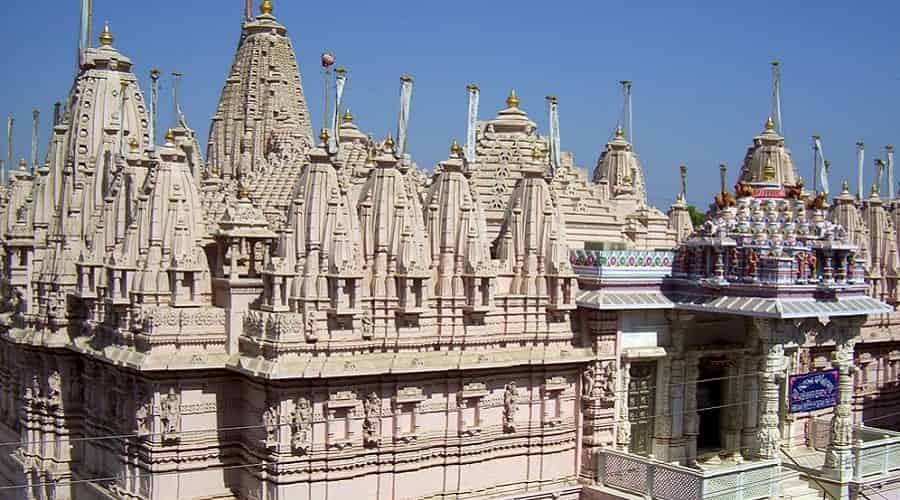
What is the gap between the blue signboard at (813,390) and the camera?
20656 mm

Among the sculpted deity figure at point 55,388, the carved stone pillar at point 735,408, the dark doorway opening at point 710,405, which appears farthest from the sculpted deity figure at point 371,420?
the carved stone pillar at point 735,408

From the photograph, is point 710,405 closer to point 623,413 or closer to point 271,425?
point 623,413

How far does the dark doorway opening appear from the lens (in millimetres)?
23188

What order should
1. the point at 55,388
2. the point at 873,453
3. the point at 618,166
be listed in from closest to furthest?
1. the point at 873,453
2. the point at 55,388
3. the point at 618,166

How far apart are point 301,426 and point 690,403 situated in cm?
883

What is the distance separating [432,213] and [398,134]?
1965 millimetres

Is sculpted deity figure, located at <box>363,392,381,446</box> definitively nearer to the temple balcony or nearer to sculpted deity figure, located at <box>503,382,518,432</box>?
sculpted deity figure, located at <box>503,382,518,432</box>

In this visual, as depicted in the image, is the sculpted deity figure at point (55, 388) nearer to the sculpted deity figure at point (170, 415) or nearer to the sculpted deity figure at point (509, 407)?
the sculpted deity figure at point (170, 415)

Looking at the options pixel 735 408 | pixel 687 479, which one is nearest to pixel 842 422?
pixel 735 408

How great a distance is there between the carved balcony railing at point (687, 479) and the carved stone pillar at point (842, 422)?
1.88 metres

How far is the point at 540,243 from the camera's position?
66.6 feet

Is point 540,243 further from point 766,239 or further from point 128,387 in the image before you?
point 128,387

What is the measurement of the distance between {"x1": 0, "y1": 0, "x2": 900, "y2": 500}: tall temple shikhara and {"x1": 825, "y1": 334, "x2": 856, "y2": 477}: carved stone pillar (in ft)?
0.16

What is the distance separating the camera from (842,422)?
2072cm
